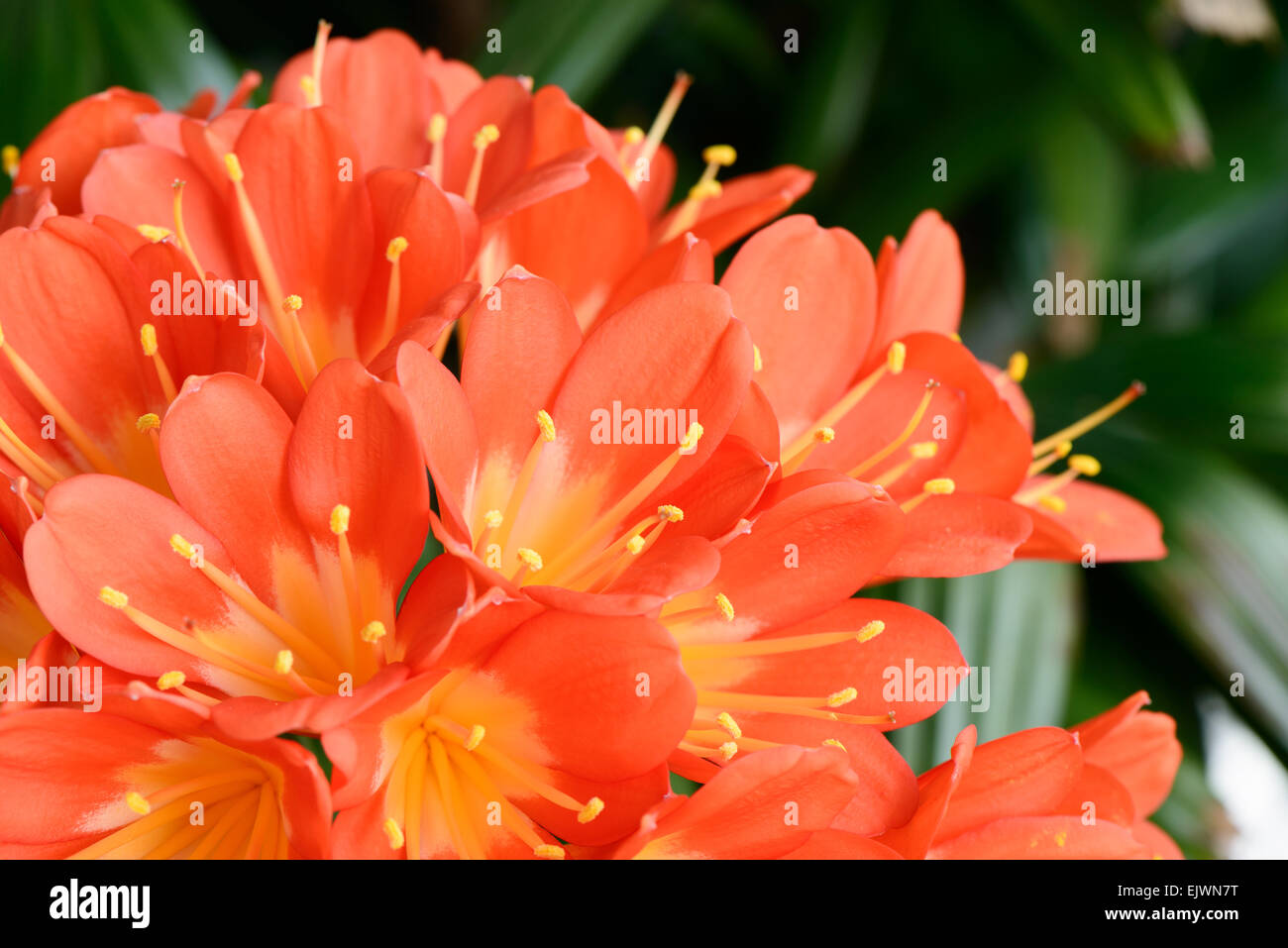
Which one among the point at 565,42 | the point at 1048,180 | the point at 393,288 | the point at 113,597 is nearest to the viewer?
the point at 113,597

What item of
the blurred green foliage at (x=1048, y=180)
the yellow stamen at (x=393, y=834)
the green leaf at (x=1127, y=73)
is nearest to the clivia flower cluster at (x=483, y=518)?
the yellow stamen at (x=393, y=834)

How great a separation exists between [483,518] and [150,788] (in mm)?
160

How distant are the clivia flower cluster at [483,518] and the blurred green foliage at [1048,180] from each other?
1.24ft

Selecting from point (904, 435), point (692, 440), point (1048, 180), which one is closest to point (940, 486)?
point (904, 435)

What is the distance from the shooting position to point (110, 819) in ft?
1.34

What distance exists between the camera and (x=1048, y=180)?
126 centimetres

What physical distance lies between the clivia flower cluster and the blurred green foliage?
38cm

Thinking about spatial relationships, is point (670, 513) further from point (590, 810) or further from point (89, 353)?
point (89, 353)

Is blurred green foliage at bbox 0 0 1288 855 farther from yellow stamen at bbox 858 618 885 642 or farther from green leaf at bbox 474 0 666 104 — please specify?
yellow stamen at bbox 858 618 885 642

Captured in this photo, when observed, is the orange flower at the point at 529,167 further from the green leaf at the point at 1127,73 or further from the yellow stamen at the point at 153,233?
the green leaf at the point at 1127,73

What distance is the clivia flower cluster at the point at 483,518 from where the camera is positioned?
1.26 feet

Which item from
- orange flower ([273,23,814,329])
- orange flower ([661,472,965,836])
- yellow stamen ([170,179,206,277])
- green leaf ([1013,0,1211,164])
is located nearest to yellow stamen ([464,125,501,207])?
orange flower ([273,23,814,329])

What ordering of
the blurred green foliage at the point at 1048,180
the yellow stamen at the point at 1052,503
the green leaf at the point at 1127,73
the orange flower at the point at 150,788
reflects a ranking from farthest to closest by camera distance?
the green leaf at the point at 1127,73, the blurred green foliage at the point at 1048,180, the yellow stamen at the point at 1052,503, the orange flower at the point at 150,788

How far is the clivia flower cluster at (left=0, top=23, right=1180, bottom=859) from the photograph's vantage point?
385 mm
